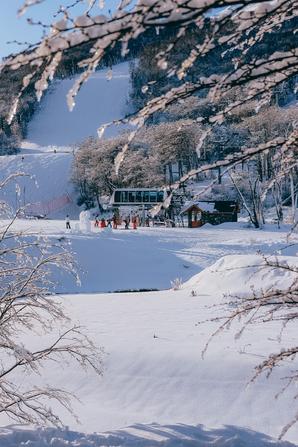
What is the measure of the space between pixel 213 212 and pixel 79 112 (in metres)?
65.0

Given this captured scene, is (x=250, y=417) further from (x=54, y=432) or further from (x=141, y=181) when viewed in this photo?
(x=141, y=181)

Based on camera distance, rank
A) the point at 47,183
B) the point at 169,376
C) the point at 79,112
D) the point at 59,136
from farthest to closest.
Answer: the point at 79,112 < the point at 59,136 < the point at 47,183 < the point at 169,376

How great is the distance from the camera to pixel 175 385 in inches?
358

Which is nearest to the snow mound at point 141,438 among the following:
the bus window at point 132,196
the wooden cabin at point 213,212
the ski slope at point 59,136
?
the wooden cabin at point 213,212

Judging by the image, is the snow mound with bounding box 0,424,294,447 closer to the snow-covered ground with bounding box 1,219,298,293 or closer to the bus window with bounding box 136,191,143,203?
the snow-covered ground with bounding box 1,219,298,293

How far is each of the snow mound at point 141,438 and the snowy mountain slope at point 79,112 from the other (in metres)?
78.0

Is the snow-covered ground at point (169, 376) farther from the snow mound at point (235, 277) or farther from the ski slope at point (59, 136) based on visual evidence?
the ski slope at point (59, 136)

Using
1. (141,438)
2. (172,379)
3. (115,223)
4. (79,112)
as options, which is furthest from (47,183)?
(141,438)

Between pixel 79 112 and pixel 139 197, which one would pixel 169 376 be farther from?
pixel 79 112

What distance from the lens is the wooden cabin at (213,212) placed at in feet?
142

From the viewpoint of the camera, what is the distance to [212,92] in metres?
2.71

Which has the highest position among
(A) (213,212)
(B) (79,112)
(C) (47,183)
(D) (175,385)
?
(B) (79,112)

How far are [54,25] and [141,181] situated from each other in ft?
166

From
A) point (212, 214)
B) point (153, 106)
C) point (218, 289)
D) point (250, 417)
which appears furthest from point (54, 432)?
point (212, 214)
